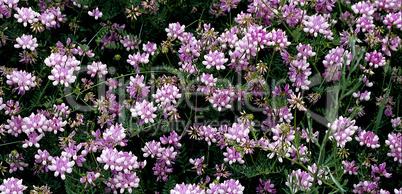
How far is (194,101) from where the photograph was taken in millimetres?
2631

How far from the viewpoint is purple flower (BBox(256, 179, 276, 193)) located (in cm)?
241

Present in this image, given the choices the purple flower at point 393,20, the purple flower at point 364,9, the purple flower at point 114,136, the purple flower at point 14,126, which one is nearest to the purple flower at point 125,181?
Answer: the purple flower at point 114,136

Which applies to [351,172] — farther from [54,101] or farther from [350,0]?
[54,101]

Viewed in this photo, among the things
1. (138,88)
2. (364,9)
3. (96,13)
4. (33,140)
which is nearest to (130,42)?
(96,13)

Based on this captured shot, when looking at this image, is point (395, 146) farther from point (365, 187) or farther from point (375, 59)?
point (375, 59)

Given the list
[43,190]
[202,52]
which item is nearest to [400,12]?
[202,52]

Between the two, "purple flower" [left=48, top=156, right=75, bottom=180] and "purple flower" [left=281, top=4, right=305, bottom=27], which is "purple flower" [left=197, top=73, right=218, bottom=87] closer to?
"purple flower" [left=281, top=4, right=305, bottom=27]

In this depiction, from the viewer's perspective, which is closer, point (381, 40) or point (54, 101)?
point (54, 101)

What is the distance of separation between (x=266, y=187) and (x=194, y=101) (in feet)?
2.09

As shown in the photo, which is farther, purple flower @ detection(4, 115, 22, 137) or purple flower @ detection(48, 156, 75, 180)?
purple flower @ detection(4, 115, 22, 137)

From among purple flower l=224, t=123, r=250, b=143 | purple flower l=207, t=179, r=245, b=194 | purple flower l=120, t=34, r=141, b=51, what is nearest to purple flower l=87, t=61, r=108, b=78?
purple flower l=120, t=34, r=141, b=51

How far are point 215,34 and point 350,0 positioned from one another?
1.00 m

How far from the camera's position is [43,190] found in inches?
90.4

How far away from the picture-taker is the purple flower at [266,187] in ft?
7.91
